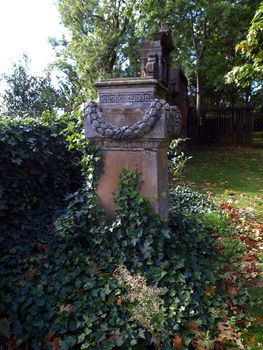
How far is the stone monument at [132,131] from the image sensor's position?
3.45 m

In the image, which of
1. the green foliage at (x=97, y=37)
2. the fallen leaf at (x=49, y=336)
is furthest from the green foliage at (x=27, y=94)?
the fallen leaf at (x=49, y=336)

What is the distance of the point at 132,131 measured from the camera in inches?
136

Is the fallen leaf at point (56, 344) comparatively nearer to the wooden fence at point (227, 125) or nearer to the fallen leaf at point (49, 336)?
the fallen leaf at point (49, 336)

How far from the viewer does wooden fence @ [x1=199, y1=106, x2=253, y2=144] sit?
14453 mm

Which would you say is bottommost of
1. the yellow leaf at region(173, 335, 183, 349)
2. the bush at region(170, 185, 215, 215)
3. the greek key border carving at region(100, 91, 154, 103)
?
the yellow leaf at region(173, 335, 183, 349)

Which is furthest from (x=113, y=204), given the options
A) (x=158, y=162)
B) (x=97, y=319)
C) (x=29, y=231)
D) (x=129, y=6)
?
(x=129, y=6)

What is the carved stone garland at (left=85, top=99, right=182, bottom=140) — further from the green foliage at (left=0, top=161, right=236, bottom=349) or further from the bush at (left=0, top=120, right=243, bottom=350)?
the green foliage at (left=0, top=161, right=236, bottom=349)

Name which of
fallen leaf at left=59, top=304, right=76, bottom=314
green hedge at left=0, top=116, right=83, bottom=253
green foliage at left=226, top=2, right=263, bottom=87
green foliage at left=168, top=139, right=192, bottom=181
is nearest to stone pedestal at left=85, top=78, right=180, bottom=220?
green hedge at left=0, top=116, right=83, bottom=253

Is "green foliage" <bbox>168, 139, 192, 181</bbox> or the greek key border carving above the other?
the greek key border carving

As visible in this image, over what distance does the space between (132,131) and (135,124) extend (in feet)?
0.27

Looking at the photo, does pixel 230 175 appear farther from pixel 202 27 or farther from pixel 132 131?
pixel 202 27

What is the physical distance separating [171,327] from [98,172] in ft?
6.10

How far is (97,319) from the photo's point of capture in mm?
2713

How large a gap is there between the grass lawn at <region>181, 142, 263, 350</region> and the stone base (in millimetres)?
1356
